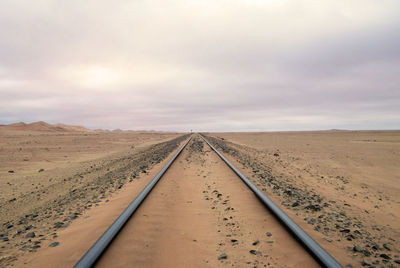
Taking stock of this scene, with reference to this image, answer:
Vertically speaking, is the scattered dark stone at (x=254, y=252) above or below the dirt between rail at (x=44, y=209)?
above

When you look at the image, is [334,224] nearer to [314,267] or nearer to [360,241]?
[360,241]

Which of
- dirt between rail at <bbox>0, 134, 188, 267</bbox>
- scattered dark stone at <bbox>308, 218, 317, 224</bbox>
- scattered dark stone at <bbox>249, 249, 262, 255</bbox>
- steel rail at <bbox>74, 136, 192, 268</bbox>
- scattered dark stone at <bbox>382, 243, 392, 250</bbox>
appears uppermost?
steel rail at <bbox>74, 136, 192, 268</bbox>

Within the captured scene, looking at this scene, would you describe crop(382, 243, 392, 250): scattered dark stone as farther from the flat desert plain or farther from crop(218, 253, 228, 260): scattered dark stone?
crop(218, 253, 228, 260): scattered dark stone

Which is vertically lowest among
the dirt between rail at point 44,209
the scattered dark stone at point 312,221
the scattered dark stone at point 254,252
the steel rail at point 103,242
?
the dirt between rail at point 44,209

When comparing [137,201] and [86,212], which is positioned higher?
[137,201]

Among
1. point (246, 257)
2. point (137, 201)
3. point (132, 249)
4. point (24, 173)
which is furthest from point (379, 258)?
point (24, 173)

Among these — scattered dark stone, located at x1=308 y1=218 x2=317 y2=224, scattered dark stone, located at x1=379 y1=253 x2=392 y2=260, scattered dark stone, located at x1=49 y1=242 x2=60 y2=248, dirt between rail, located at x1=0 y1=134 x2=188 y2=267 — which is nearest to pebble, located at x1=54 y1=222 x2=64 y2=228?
dirt between rail, located at x1=0 y1=134 x2=188 y2=267

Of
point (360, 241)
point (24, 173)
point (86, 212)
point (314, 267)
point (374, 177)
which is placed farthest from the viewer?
point (24, 173)

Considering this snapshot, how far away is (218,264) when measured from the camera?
9.01ft

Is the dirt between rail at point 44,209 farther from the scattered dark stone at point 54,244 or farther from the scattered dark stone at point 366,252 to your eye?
the scattered dark stone at point 366,252

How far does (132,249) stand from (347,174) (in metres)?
10.0

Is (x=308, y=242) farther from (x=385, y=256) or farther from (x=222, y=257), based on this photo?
(x=222, y=257)

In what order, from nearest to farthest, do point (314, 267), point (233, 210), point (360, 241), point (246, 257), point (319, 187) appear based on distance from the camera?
point (314, 267) < point (246, 257) < point (360, 241) < point (233, 210) < point (319, 187)

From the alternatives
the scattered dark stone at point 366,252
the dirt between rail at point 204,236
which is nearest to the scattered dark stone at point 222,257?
the dirt between rail at point 204,236
